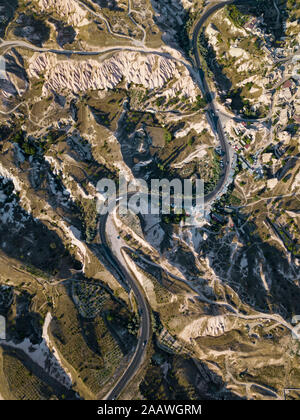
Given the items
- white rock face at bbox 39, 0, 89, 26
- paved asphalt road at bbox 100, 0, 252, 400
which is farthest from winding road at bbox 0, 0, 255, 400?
white rock face at bbox 39, 0, 89, 26

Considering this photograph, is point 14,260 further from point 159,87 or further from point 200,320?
point 159,87

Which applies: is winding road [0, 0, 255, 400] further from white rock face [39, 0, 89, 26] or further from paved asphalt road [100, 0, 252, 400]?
white rock face [39, 0, 89, 26]

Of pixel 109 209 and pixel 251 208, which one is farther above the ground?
pixel 109 209

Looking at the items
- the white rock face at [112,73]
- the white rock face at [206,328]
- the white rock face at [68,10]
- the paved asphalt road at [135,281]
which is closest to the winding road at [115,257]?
the paved asphalt road at [135,281]

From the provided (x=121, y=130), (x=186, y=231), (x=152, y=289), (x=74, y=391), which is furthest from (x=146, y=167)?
(x=74, y=391)

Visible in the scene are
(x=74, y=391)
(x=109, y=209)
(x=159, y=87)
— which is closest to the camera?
(x=74, y=391)

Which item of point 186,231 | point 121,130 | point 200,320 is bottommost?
point 200,320

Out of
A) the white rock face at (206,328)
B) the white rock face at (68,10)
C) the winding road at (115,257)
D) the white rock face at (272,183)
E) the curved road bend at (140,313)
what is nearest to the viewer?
the curved road bend at (140,313)

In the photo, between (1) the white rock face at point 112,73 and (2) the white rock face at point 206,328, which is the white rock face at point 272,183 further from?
(2) the white rock face at point 206,328
